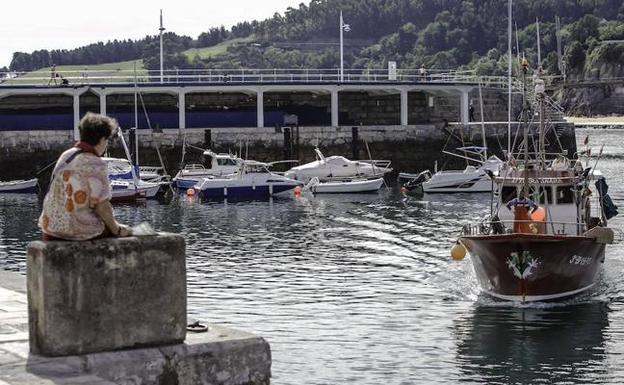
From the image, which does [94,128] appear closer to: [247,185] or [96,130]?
[96,130]

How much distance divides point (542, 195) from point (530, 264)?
Result: 12.7ft

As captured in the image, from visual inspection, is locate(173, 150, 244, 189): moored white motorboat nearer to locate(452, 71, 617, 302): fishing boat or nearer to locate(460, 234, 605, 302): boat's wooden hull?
locate(452, 71, 617, 302): fishing boat

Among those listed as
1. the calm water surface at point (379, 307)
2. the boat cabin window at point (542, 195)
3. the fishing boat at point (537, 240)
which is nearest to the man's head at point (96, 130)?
the calm water surface at point (379, 307)

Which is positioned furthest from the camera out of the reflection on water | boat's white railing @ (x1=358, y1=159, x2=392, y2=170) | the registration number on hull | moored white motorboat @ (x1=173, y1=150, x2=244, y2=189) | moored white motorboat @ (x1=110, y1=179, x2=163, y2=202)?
boat's white railing @ (x1=358, y1=159, x2=392, y2=170)

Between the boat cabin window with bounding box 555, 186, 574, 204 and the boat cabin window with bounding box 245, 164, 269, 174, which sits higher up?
the boat cabin window with bounding box 555, 186, 574, 204

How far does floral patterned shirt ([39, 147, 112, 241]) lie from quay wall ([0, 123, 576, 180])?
6306 cm

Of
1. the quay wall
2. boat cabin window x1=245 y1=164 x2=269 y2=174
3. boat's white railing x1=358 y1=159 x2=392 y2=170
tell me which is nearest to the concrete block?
boat cabin window x1=245 y1=164 x2=269 y2=174

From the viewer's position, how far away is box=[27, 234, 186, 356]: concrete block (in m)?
10.6

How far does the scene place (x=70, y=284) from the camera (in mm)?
10555

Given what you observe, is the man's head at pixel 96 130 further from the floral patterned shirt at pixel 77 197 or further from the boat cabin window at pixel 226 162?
the boat cabin window at pixel 226 162

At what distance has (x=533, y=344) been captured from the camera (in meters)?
24.3

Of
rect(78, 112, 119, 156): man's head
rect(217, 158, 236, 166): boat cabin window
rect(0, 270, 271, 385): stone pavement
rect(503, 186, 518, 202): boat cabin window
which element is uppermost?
rect(78, 112, 119, 156): man's head

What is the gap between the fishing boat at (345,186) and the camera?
65875 millimetres

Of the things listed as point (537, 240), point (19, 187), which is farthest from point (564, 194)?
point (19, 187)
